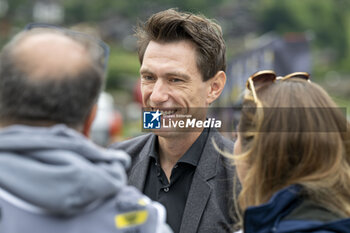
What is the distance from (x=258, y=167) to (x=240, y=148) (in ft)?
0.44

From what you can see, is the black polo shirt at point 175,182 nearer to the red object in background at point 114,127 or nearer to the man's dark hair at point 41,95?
the man's dark hair at point 41,95

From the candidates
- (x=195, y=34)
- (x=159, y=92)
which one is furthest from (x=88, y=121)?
(x=195, y=34)

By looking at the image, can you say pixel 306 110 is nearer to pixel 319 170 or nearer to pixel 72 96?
pixel 319 170

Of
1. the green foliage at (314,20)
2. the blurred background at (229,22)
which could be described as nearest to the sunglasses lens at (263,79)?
the blurred background at (229,22)

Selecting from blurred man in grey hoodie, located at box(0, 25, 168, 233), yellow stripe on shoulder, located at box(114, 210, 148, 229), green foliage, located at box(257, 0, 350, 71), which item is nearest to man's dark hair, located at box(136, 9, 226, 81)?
blurred man in grey hoodie, located at box(0, 25, 168, 233)

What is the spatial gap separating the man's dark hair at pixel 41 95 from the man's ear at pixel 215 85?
4.74 ft

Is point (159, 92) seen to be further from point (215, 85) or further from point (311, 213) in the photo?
point (311, 213)

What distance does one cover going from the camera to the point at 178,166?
260cm

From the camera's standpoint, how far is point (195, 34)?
2.70m

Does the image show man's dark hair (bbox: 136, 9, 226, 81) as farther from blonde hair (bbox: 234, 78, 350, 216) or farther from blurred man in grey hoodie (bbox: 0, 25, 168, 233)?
blurred man in grey hoodie (bbox: 0, 25, 168, 233)

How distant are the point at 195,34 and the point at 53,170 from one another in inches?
62.2

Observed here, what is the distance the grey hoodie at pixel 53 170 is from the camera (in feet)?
4.29

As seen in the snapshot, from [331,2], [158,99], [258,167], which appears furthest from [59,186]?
[331,2]

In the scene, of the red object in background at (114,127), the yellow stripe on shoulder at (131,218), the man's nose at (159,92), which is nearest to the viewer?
the yellow stripe on shoulder at (131,218)
